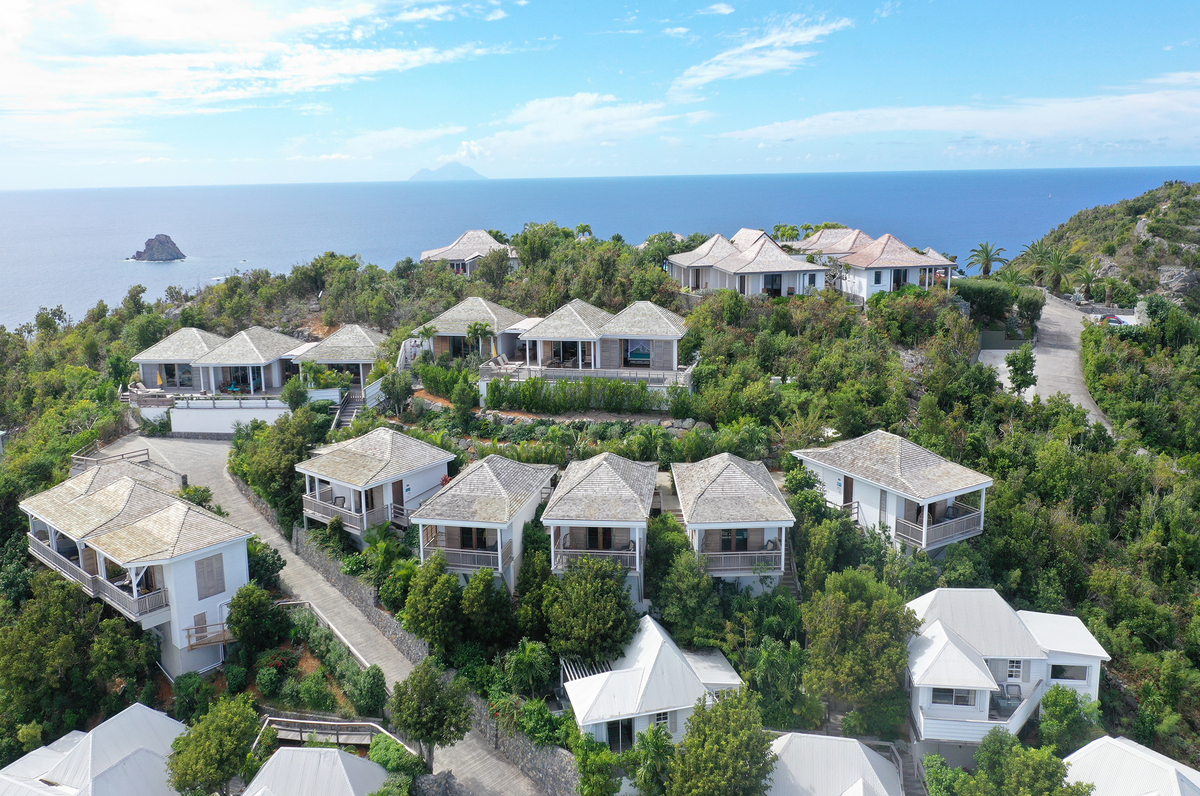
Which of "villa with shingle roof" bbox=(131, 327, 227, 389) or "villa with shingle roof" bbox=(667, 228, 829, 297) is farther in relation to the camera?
"villa with shingle roof" bbox=(667, 228, 829, 297)

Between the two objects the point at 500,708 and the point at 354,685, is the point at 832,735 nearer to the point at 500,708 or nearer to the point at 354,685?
the point at 500,708

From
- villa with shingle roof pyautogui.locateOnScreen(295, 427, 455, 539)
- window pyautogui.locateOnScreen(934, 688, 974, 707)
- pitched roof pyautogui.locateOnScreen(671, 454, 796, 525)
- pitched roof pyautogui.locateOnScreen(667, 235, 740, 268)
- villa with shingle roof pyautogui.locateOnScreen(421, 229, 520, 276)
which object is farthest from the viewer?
villa with shingle roof pyautogui.locateOnScreen(421, 229, 520, 276)

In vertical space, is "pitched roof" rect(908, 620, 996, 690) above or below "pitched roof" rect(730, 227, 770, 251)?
below

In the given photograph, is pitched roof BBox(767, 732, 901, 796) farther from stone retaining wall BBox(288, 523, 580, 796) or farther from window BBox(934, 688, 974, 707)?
stone retaining wall BBox(288, 523, 580, 796)

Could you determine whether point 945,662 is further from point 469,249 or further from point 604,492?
point 469,249

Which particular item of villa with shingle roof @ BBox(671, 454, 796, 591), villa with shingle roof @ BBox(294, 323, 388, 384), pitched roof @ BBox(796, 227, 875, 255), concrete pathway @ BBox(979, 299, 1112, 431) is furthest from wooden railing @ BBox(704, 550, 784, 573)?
pitched roof @ BBox(796, 227, 875, 255)

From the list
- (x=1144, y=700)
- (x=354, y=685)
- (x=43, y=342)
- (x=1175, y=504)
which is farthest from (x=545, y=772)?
(x=43, y=342)

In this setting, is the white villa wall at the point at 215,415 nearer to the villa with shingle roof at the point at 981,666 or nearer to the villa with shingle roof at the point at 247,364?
the villa with shingle roof at the point at 247,364

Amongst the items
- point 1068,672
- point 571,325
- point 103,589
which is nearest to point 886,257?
point 571,325
